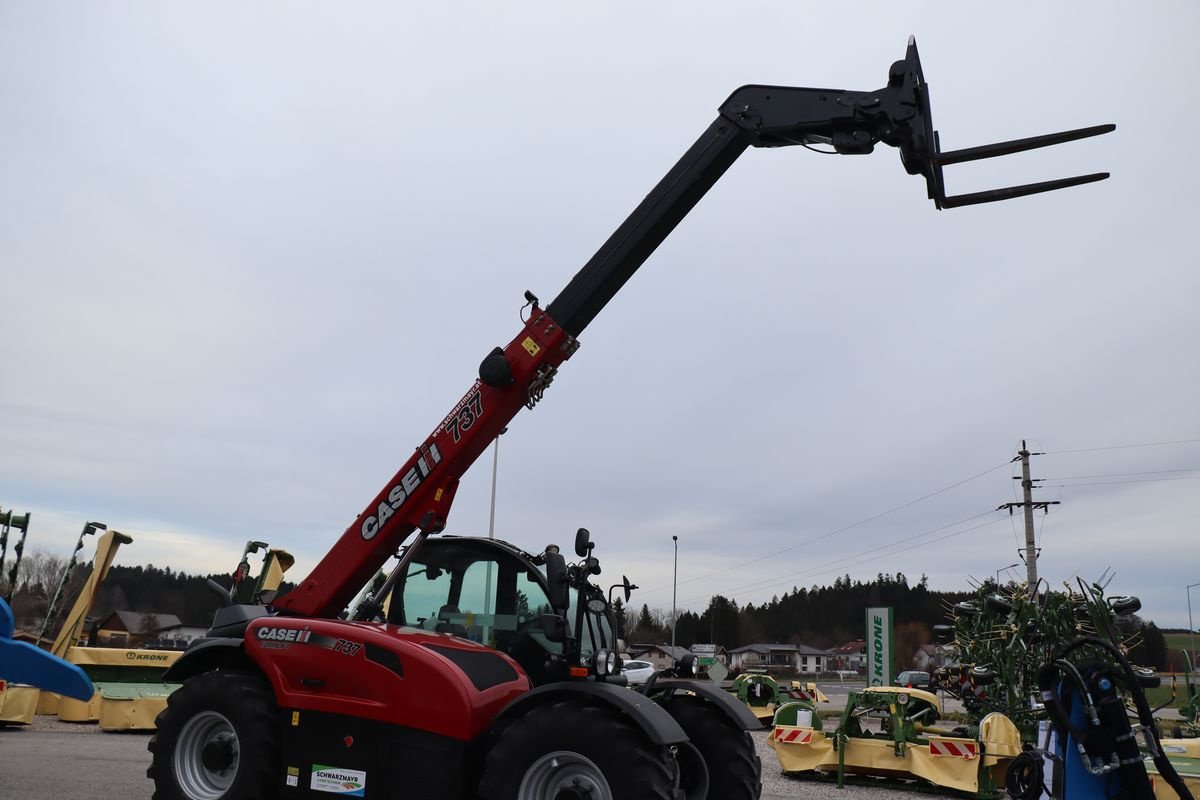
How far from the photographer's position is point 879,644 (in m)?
19.6

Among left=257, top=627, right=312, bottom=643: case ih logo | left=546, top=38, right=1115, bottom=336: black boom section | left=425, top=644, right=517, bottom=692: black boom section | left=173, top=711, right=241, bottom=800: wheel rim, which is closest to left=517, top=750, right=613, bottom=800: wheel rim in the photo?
left=425, top=644, right=517, bottom=692: black boom section

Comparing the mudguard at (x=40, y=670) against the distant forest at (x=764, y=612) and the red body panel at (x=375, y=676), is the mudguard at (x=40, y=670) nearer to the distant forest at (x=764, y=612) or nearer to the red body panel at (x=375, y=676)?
the red body panel at (x=375, y=676)

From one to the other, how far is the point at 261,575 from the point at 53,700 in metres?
5.32

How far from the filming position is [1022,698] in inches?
550

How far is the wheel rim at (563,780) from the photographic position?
5.13 m

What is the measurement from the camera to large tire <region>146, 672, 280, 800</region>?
5988 millimetres

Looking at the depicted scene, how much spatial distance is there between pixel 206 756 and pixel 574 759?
9.23 feet

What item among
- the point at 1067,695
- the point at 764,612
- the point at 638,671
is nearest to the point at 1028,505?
the point at 638,671

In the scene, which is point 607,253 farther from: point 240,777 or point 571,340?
point 240,777

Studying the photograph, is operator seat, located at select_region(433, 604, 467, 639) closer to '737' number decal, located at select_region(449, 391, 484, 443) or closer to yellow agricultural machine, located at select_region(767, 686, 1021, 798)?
'737' number decal, located at select_region(449, 391, 484, 443)

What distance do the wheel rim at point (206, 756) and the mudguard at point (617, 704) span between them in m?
2.10

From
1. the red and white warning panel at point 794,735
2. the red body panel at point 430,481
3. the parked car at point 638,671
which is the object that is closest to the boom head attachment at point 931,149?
the red body panel at point 430,481

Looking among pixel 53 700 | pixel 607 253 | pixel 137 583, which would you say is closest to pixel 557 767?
pixel 607 253

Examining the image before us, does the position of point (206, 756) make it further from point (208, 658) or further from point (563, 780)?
point (563, 780)
